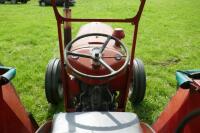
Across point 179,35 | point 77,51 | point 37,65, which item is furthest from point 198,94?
point 179,35

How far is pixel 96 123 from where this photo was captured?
6.90 feet

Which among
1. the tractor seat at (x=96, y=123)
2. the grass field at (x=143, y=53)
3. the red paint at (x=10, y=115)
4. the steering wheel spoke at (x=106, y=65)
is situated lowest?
the grass field at (x=143, y=53)

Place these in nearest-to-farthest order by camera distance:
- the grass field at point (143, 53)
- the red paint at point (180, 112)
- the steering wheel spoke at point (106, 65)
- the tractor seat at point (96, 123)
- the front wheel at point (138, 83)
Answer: the tractor seat at point (96, 123) < the red paint at point (180, 112) < the steering wheel spoke at point (106, 65) < the front wheel at point (138, 83) < the grass field at point (143, 53)

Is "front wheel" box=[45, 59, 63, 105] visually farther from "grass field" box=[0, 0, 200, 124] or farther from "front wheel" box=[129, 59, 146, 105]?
"front wheel" box=[129, 59, 146, 105]

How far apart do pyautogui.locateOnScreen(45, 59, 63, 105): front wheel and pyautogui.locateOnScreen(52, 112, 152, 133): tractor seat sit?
1.67 metres

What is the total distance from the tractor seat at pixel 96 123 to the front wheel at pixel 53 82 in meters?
1.67

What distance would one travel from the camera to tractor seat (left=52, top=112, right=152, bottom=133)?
2.04m

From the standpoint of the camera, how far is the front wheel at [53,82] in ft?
12.8

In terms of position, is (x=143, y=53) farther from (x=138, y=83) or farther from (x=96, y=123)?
(x=96, y=123)

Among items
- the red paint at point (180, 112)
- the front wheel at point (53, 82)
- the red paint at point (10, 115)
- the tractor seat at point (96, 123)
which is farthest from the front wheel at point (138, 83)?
the tractor seat at point (96, 123)

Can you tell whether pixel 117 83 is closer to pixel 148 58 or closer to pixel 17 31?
pixel 148 58

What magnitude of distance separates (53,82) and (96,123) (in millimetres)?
1842

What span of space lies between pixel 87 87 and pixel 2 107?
2.66ft

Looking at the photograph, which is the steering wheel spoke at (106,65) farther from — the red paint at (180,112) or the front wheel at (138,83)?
the front wheel at (138,83)
